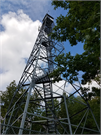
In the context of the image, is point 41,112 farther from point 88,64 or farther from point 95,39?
point 95,39

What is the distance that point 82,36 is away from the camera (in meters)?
4.39

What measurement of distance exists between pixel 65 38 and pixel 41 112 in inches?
485

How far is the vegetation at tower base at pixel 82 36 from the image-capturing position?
375 centimetres

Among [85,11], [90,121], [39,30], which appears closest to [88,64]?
[85,11]

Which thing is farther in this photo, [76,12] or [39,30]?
[39,30]

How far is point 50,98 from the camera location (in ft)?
27.4

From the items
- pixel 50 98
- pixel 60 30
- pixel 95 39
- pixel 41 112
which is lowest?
pixel 41 112

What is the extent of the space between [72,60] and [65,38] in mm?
1473

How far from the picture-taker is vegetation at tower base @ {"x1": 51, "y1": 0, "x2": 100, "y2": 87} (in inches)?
148

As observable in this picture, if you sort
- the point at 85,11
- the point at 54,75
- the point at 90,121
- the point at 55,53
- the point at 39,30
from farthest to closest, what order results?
the point at 90,121 → the point at 39,30 → the point at 55,53 → the point at 54,75 → the point at 85,11

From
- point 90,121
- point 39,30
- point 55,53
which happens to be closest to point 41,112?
point 90,121

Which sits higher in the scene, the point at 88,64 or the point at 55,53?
the point at 55,53

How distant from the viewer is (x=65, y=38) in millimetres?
6020

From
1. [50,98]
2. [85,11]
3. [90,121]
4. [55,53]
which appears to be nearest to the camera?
[85,11]
